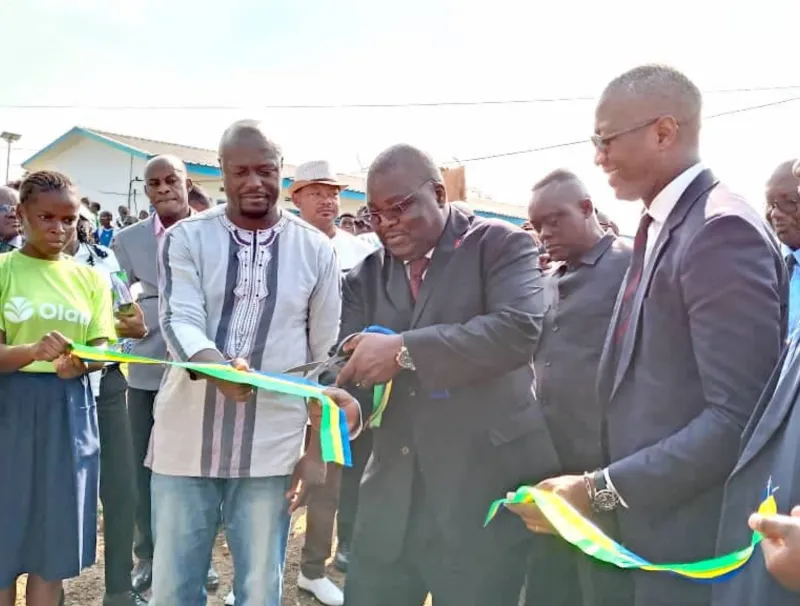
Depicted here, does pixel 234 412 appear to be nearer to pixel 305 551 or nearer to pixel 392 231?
pixel 392 231

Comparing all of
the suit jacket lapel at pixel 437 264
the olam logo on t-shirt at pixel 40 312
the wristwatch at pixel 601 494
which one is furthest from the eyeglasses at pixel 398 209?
the olam logo on t-shirt at pixel 40 312

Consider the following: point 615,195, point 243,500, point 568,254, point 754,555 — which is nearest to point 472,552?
point 243,500

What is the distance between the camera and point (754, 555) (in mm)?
1531

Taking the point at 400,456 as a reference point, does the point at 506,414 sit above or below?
above

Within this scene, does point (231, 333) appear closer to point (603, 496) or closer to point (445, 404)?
point (445, 404)

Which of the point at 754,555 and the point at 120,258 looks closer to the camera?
the point at 754,555

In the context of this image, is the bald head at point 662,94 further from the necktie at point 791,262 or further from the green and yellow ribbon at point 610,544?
the necktie at point 791,262

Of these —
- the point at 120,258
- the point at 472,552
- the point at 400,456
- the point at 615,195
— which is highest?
the point at 615,195

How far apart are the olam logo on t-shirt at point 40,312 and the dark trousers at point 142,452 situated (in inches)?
44.8

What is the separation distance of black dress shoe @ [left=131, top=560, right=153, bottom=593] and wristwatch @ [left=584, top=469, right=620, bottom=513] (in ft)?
10.0

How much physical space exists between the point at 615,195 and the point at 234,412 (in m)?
1.57

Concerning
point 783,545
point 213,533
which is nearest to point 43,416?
point 213,533

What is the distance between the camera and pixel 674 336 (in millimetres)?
1872

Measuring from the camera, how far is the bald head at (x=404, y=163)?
2.46 m
